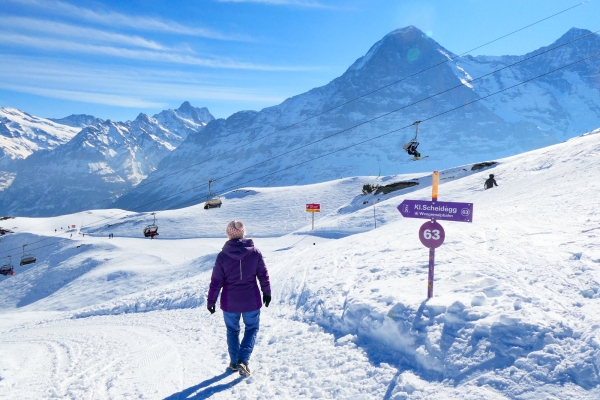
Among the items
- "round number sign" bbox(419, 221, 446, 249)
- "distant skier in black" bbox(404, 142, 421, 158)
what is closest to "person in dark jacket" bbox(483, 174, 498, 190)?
"distant skier in black" bbox(404, 142, 421, 158)

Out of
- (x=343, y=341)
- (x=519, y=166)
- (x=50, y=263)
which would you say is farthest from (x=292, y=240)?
(x=50, y=263)

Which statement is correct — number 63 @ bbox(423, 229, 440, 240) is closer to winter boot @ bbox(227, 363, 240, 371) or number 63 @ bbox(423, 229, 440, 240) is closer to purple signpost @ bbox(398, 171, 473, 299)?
purple signpost @ bbox(398, 171, 473, 299)

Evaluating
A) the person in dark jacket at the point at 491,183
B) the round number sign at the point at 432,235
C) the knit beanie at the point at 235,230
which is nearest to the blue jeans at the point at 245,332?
the knit beanie at the point at 235,230

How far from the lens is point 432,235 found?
6785 millimetres

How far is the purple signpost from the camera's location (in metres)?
6.52

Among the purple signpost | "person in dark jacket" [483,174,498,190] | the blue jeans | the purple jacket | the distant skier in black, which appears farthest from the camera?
"person in dark jacket" [483,174,498,190]

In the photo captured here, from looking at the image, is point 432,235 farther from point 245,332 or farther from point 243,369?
point 243,369

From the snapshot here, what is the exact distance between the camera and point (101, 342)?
28.5 feet

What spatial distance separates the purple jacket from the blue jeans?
155mm

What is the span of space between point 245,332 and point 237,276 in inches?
38.7

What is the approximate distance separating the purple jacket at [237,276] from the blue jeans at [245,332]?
16 centimetres

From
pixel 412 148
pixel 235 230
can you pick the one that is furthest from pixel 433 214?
pixel 412 148

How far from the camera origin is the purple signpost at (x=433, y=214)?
6520 mm

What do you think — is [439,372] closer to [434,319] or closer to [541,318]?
[434,319]
